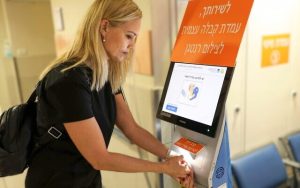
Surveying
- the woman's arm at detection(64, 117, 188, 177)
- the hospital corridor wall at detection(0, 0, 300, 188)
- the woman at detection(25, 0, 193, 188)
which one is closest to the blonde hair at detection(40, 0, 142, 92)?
the woman at detection(25, 0, 193, 188)

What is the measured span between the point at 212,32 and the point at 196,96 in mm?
229

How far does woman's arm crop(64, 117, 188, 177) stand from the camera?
36.2 inches

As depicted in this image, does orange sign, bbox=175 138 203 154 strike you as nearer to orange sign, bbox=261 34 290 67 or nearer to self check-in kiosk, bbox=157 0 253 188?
self check-in kiosk, bbox=157 0 253 188

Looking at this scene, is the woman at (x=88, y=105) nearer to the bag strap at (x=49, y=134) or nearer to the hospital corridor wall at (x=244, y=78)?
the bag strap at (x=49, y=134)

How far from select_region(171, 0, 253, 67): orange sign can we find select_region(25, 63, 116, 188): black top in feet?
1.16

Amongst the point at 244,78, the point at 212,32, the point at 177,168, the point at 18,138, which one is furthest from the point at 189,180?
the point at 244,78

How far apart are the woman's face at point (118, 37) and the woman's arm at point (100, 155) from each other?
0.25 m

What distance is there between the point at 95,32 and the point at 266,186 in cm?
153

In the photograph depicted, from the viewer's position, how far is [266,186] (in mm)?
1859

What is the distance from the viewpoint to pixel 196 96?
0.97 metres

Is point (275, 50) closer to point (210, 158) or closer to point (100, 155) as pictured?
point (210, 158)

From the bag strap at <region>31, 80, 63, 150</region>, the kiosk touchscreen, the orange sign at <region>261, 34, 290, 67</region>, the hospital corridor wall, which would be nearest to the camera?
the kiosk touchscreen

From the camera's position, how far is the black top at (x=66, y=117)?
2.98 ft

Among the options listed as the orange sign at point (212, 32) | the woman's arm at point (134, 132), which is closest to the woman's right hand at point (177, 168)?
the woman's arm at point (134, 132)
